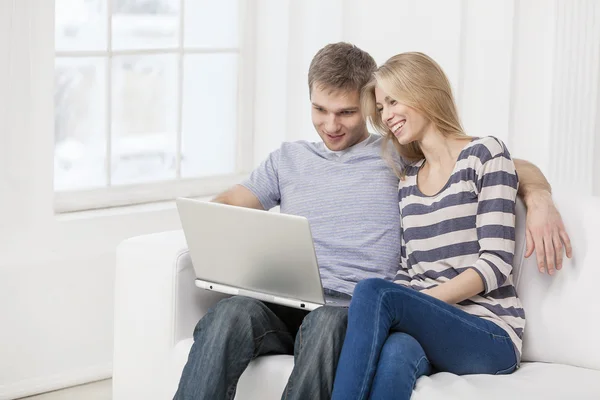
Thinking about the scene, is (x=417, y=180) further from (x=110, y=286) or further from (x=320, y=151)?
(x=110, y=286)

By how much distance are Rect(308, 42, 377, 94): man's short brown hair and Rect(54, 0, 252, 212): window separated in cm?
116

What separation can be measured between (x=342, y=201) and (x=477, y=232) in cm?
39

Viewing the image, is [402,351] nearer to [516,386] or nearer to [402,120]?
[516,386]

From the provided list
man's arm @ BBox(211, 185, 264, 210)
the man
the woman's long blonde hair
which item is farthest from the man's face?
man's arm @ BBox(211, 185, 264, 210)

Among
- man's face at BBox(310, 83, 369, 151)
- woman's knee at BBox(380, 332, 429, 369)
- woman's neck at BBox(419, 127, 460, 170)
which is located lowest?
woman's knee at BBox(380, 332, 429, 369)

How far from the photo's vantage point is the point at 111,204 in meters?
3.44

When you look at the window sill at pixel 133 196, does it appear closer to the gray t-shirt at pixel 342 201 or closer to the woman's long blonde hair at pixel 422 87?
the gray t-shirt at pixel 342 201

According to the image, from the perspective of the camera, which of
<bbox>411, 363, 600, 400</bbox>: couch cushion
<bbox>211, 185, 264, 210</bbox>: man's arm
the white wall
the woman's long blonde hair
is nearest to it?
<bbox>411, 363, 600, 400</bbox>: couch cushion

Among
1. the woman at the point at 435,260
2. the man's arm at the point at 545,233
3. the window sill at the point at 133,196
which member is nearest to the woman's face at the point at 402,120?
the woman at the point at 435,260

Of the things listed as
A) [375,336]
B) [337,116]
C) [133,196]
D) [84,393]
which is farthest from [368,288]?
[133,196]

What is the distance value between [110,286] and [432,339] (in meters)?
1.53

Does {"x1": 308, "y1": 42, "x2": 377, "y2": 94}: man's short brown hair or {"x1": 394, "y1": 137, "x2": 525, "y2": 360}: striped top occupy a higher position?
{"x1": 308, "y1": 42, "x2": 377, "y2": 94}: man's short brown hair

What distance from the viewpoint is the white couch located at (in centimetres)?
204

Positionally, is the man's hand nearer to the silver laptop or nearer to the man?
the man
